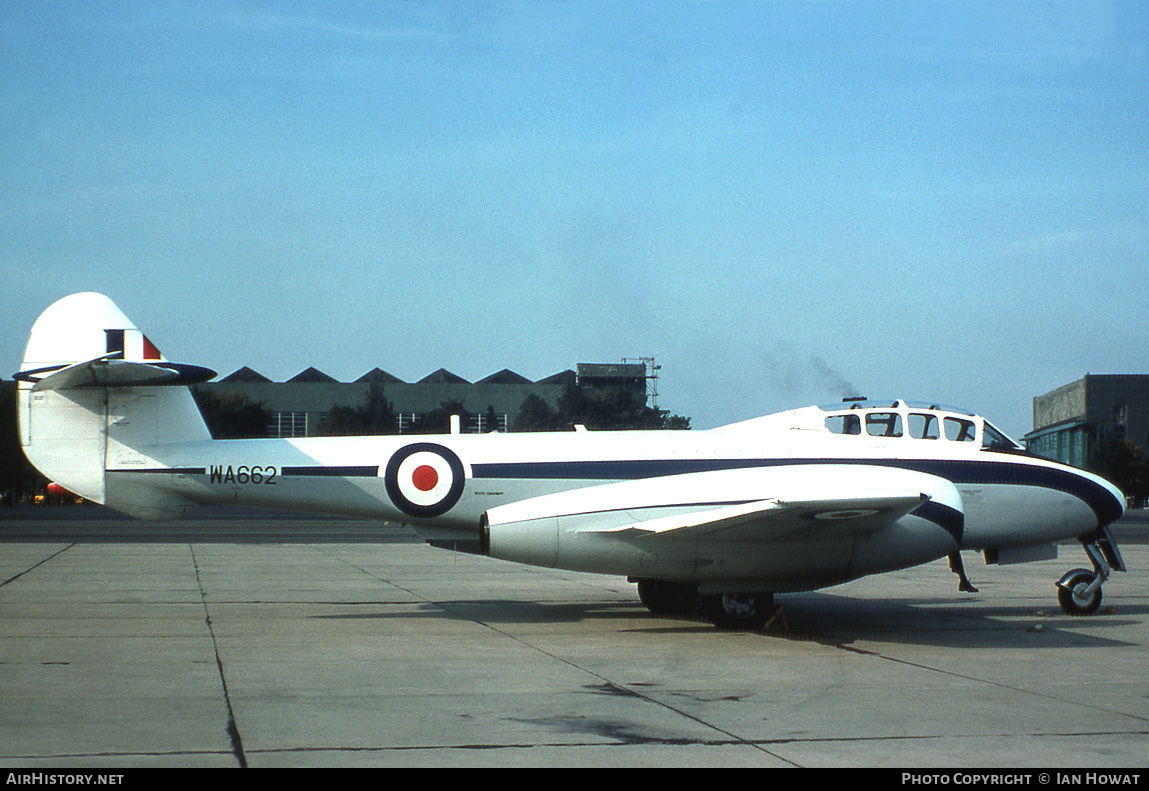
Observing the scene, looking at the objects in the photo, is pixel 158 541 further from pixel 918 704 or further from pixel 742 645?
pixel 918 704

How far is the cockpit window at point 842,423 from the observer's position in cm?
1393

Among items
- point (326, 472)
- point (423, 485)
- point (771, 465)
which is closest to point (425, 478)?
point (423, 485)

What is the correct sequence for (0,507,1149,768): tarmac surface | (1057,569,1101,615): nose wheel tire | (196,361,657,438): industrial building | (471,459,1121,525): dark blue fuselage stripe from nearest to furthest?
1. (0,507,1149,768): tarmac surface
2. (471,459,1121,525): dark blue fuselage stripe
3. (1057,569,1101,615): nose wheel tire
4. (196,361,657,438): industrial building

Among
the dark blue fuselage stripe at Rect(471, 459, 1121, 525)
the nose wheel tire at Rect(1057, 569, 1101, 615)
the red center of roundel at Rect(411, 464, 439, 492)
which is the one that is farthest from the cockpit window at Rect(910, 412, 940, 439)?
the red center of roundel at Rect(411, 464, 439, 492)

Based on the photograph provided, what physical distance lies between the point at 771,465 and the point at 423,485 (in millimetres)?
4353

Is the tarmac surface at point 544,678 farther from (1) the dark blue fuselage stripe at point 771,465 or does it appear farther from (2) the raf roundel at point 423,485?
(1) the dark blue fuselage stripe at point 771,465

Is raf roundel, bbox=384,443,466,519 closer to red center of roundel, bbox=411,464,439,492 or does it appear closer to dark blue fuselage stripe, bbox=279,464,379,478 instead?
red center of roundel, bbox=411,464,439,492

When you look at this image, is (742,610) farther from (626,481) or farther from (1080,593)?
(1080,593)

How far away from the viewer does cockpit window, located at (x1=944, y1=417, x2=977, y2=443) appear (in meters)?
14.0

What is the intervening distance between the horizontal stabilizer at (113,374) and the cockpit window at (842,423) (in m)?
7.70

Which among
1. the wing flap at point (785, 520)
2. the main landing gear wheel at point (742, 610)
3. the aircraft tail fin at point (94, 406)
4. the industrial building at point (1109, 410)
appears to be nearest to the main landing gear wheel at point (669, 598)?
the main landing gear wheel at point (742, 610)

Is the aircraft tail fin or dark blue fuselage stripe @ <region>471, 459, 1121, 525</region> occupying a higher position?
the aircraft tail fin

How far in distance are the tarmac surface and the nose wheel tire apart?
34 cm

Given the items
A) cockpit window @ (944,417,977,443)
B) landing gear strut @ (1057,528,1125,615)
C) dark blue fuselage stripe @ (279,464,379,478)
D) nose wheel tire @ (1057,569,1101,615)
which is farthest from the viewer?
nose wheel tire @ (1057,569,1101,615)
